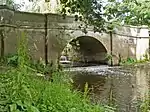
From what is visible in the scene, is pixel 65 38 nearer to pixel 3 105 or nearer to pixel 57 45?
pixel 57 45

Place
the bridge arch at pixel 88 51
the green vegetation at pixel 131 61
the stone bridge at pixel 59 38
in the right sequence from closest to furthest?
the stone bridge at pixel 59 38, the bridge arch at pixel 88 51, the green vegetation at pixel 131 61

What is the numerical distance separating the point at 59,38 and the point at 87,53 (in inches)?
193

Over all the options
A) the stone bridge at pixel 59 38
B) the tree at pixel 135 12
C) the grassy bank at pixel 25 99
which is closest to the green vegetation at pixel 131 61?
the stone bridge at pixel 59 38

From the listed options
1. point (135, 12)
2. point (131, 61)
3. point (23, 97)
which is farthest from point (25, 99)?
point (131, 61)

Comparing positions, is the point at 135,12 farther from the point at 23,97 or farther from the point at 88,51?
the point at 23,97

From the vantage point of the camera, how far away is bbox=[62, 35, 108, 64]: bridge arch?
606 inches

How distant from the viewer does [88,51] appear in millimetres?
17250

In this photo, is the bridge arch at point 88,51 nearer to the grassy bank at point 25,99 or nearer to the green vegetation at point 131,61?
the green vegetation at point 131,61

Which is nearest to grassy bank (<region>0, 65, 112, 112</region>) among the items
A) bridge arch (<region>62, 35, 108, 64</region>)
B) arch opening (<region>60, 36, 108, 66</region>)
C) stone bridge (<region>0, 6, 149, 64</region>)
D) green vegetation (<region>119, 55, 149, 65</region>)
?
stone bridge (<region>0, 6, 149, 64</region>)

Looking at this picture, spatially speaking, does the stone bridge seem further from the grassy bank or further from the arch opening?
the grassy bank

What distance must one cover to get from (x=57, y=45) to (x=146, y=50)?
742cm

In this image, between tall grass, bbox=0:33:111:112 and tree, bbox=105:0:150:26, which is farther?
tree, bbox=105:0:150:26

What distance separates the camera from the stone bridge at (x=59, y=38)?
10688 mm

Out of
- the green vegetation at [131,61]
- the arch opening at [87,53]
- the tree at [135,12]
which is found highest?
the tree at [135,12]
